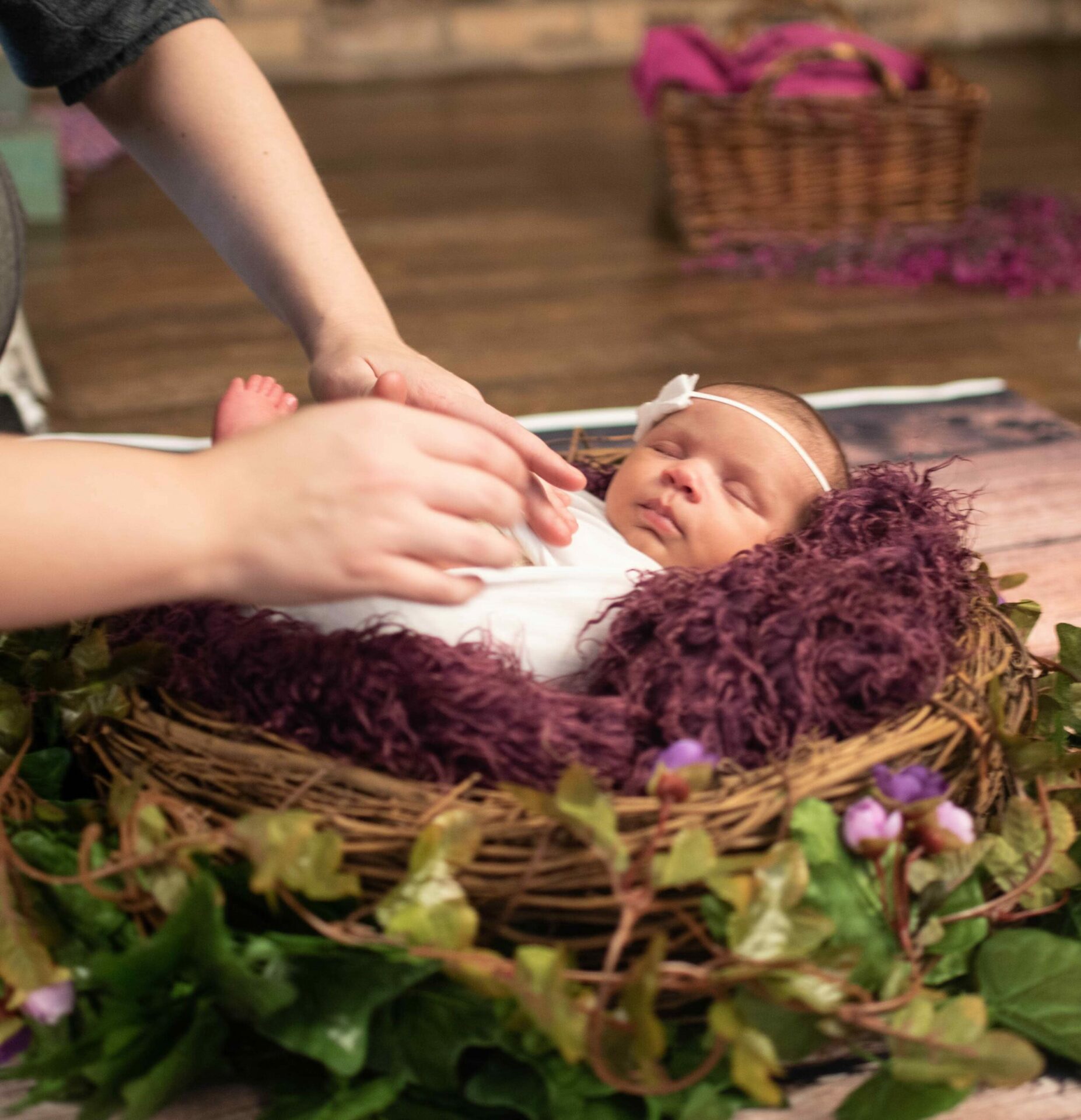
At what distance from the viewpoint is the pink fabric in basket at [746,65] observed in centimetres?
288

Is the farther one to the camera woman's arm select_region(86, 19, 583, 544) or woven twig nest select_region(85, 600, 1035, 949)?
woman's arm select_region(86, 19, 583, 544)

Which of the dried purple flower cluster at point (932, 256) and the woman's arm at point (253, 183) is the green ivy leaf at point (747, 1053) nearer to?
the woman's arm at point (253, 183)

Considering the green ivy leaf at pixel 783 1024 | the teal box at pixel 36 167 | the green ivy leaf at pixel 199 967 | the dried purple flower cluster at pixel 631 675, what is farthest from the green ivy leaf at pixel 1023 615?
the teal box at pixel 36 167

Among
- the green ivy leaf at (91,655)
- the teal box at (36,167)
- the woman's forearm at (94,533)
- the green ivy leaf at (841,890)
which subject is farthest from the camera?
the teal box at (36,167)

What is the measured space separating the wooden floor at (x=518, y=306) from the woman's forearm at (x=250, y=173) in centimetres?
89

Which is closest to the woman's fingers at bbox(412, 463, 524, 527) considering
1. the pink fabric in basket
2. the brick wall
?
the pink fabric in basket

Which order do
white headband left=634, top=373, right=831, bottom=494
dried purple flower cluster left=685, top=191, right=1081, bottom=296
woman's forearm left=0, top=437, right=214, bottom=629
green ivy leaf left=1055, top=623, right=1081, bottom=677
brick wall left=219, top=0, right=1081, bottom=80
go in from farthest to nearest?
1. brick wall left=219, top=0, right=1081, bottom=80
2. dried purple flower cluster left=685, top=191, right=1081, bottom=296
3. white headband left=634, top=373, right=831, bottom=494
4. green ivy leaf left=1055, top=623, right=1081, bottom=677
5. woman's forearm left=0, top=437, right=214, bottom=629

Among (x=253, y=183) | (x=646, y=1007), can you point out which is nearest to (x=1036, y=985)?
(x=646, y=1007)

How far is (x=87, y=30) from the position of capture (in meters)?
1.16

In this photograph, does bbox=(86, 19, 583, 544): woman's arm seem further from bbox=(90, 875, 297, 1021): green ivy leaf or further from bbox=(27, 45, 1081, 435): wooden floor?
bbox=(27, 45, 1081, 435): wooden floor

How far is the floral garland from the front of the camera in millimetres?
710

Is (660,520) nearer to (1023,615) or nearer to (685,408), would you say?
(685,408)

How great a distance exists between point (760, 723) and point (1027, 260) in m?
2.34

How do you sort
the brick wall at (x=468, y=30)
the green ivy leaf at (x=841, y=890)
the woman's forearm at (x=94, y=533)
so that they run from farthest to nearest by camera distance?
the brick wall at (x=468, y=30) → the green ivy leaf at (x=841, y=890) → the woman's forearm at (x=94, y=533)
